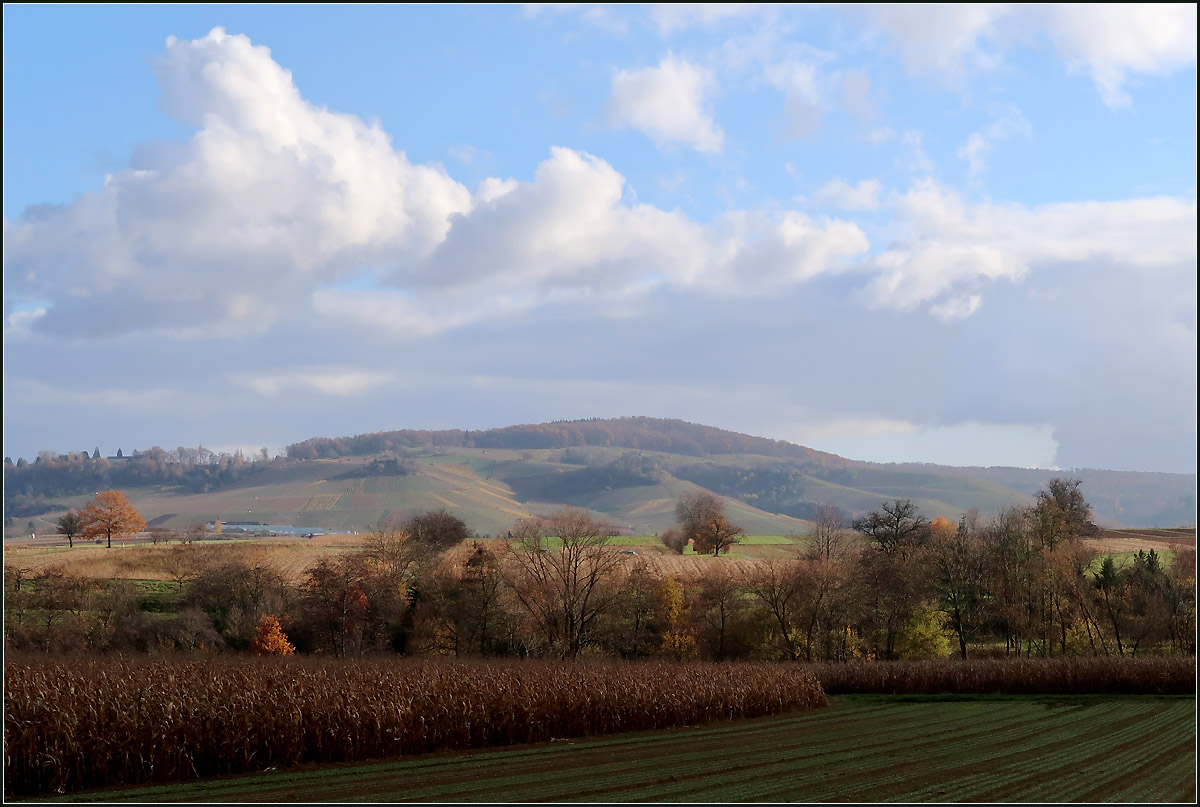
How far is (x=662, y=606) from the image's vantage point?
183 ft

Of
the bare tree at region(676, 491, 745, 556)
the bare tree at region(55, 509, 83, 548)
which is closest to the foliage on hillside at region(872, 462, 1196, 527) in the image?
the bare tree at region(676, 491, 745, 556)

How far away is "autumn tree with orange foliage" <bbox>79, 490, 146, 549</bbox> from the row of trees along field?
117 feet

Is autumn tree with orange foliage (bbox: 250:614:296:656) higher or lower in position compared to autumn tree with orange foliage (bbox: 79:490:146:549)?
lower

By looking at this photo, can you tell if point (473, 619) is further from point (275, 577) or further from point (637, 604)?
point (275, 577)

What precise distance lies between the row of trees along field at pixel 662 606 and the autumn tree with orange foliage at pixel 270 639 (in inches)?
15.8

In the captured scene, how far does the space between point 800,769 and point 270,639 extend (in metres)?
42.6

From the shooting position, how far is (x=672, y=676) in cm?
2697

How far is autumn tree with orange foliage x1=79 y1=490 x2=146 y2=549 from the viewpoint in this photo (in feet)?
303

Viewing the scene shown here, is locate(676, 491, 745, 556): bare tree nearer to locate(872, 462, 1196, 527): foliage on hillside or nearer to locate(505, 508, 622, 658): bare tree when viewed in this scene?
locate(505, 508, 622, 658): bare tree

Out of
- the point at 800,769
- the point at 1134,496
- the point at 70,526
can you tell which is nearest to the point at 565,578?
the point at 800,769

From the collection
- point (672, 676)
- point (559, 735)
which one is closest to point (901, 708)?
point (672, 676)

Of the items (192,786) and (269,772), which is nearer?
(192,786)

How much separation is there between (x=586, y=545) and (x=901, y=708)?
97.3 feet

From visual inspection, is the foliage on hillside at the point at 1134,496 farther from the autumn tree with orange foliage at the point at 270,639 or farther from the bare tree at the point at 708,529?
→ the autumn tree with orange foliage at the point at 270,639
